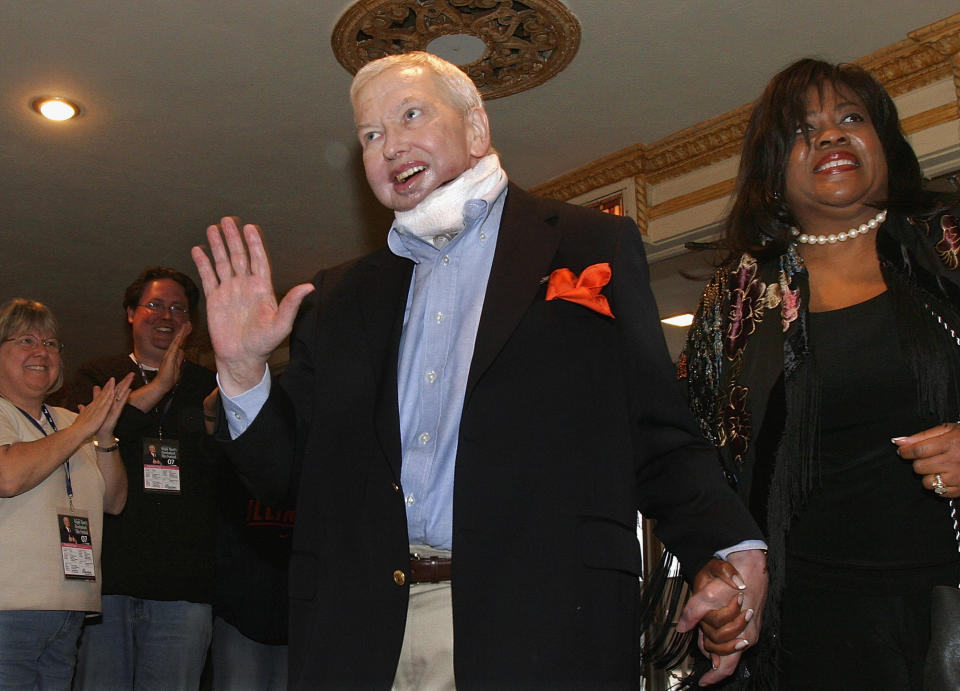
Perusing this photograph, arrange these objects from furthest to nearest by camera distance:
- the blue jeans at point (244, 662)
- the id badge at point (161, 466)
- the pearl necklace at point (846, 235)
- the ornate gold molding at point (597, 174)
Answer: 1. the ornate gold molding at point (597, 174)
2. the id badge at point (161, 466)
3. the blue jeans at point (244, 662)
4. the pearl necklace at point (846, 235)

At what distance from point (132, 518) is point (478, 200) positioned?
234 cm

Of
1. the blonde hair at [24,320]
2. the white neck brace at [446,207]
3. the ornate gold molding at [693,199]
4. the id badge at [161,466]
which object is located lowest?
the id badge at [161,466]

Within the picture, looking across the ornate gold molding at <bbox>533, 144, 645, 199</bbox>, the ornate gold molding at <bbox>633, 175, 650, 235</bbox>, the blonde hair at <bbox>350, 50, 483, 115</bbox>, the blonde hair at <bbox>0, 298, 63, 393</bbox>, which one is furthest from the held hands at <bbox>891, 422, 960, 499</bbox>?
the ornate gold molding at <bbox>633, 175, 650, 235</bbox>

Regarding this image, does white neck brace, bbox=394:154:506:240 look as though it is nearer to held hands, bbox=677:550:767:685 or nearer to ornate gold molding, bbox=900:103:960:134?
held hands, bbox=677:550:767:685

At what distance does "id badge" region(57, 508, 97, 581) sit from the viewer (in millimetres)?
3021

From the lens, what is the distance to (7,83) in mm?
5090

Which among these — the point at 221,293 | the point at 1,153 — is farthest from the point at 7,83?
the point at 221,293

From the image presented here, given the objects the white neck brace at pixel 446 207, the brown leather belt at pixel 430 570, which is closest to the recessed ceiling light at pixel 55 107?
the white neck brace at pixel 446 207

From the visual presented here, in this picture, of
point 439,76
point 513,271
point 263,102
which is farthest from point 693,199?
point 513,271

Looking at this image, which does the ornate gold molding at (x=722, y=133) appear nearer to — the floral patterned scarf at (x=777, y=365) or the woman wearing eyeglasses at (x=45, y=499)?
the floral patterned scarf at (x=777, y=365)

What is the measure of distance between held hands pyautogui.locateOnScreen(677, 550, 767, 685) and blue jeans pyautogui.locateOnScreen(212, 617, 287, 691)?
2.29 metres

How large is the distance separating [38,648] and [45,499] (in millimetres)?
459

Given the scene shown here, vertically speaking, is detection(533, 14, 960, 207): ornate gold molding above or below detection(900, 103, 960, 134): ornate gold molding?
above

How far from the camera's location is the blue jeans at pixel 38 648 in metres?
2.85
